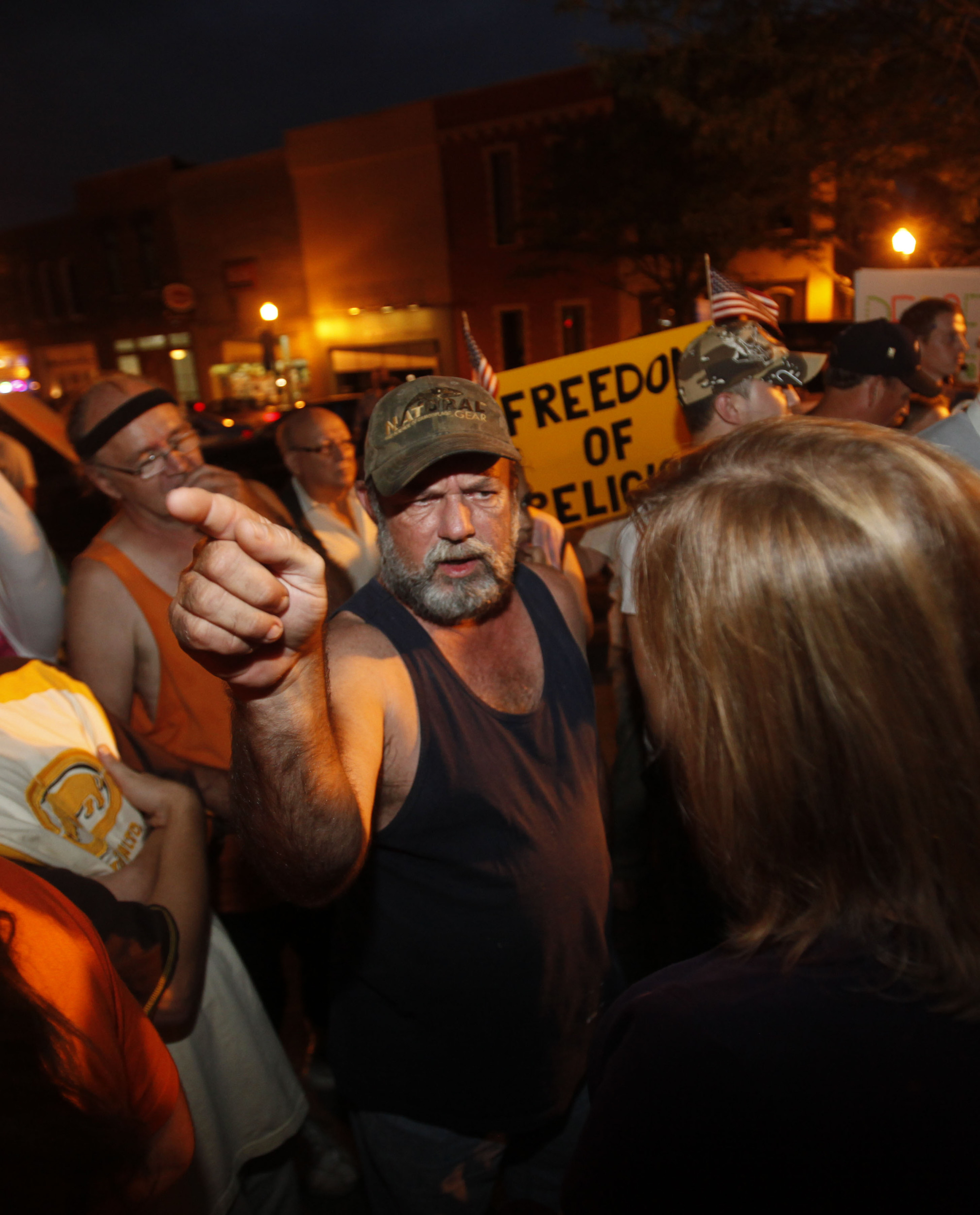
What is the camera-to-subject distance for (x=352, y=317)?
24812 millimetres

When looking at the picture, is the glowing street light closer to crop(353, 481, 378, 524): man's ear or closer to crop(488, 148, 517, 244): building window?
crop(353, 481, 378, 524): man's ear

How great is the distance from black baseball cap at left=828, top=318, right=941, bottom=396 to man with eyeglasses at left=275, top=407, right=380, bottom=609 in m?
2.56

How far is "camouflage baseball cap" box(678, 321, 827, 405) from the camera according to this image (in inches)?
115

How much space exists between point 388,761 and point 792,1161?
1037 mm

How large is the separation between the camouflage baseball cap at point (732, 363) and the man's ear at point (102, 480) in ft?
7.25

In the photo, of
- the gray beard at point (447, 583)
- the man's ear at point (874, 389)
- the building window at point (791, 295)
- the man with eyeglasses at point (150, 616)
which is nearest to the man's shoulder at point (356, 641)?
the gray beard at point (447, 583)

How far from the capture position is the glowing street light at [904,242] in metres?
9.29

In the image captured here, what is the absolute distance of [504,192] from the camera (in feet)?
71.8

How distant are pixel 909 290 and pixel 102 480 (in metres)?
6.20

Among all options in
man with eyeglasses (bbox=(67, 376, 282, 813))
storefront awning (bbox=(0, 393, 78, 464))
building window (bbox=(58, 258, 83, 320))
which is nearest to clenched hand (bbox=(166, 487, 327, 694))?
man with eyeglasses (bbox=(67, 376, 282, 813))

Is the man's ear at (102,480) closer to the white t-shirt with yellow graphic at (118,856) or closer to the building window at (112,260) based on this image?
the white t-shirt with yellow graphic at (118,856)

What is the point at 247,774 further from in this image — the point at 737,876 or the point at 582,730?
the point at 582,730

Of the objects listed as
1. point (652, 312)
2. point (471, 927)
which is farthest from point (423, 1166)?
point (652, 312)

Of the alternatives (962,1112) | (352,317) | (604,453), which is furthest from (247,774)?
(352,317)
